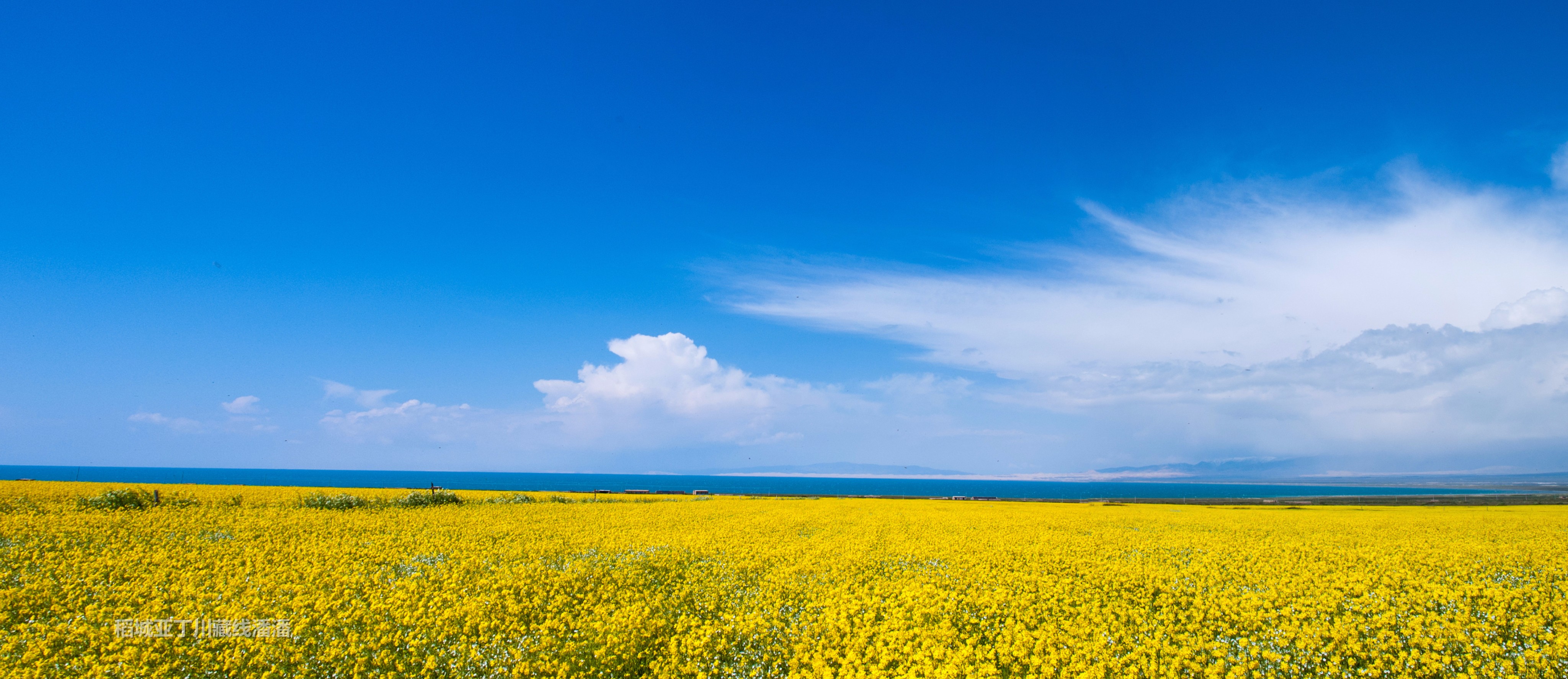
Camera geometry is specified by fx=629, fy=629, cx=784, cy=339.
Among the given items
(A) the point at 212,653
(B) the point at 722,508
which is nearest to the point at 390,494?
(B) the point at 722,508

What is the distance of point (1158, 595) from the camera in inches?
527

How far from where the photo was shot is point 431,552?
1730 centimetres

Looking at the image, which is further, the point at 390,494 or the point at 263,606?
the point at 390,494

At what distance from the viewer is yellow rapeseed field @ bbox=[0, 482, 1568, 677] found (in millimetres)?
9266

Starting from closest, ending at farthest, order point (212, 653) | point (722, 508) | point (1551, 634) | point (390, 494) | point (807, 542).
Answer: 1. point (212, 653)
2. point (1551, 634)
3. point (807, 542)
4. point (722, 508)
5. point (390, 494)

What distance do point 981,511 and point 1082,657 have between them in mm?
28670

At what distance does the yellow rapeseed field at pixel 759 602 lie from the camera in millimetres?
9266

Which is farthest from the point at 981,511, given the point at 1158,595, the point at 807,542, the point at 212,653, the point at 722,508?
the point at 212,653

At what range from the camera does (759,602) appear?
12336mm

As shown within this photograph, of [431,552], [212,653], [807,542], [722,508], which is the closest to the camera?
[212,653]

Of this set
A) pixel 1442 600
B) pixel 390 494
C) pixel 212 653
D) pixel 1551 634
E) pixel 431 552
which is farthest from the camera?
pixel 390 494

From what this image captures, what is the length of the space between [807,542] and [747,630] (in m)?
9.76

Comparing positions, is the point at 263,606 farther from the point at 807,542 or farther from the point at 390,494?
the point at 390,494

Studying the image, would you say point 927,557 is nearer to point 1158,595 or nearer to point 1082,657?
point 1158,595
